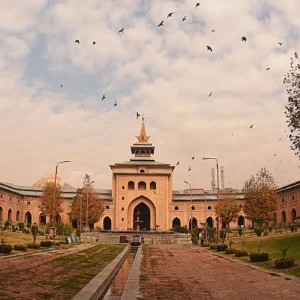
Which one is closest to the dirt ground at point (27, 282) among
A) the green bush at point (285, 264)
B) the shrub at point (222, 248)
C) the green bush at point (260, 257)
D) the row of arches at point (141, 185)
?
the green bush at point (285, 264)

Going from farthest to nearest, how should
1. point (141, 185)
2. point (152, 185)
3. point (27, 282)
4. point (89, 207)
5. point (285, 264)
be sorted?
point (141, 185) → point (152, 185) → point (89, 207) → point (285, 264) → point (27, 282)

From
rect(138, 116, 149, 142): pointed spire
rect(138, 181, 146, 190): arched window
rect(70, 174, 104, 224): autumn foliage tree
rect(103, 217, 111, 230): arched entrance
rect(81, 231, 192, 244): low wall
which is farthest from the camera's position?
rect(138, 116, 149, 142): pointed spire

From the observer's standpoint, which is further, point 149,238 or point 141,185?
point 141,185

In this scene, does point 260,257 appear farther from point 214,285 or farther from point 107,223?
point 107,223

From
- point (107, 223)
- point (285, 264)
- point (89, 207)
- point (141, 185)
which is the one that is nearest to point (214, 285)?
point (285, 264)

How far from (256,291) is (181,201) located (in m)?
66.4

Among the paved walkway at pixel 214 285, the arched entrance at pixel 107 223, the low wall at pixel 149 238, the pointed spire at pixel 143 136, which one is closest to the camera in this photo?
the paved walkway at pixel 214 285

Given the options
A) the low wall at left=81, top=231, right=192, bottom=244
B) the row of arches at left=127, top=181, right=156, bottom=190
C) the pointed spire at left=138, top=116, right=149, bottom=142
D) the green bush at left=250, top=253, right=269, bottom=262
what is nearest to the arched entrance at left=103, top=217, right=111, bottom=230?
the row of arches at left=127, top=181, right=156, bottom=190

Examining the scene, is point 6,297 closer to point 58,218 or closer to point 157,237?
point 157,237

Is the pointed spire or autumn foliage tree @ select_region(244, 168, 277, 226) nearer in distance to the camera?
autumn foliage tree @ select_region(244, 168, 277, 226)

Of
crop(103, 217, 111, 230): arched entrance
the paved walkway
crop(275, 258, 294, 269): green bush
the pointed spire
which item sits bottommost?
the paved walkway

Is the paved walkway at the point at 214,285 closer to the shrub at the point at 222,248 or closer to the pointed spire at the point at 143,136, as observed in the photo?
the shrub at the point at 222,248

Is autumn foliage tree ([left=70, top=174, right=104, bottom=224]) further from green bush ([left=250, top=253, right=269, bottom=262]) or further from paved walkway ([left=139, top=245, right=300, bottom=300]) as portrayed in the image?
paved walkway ([left=139, top=245, right=300, bottom=300])

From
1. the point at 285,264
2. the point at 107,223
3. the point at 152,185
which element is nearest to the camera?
the point at 285,264
